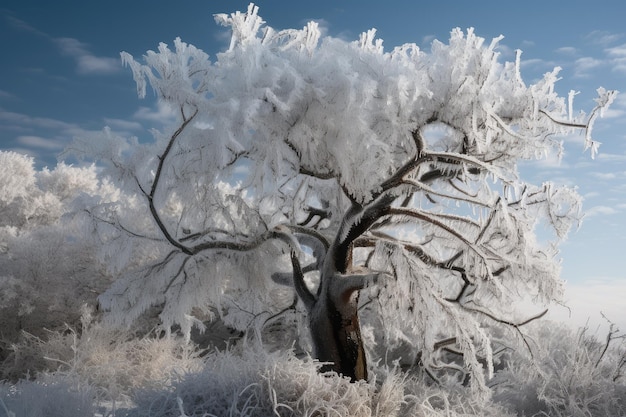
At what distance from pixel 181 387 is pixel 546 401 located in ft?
18.9

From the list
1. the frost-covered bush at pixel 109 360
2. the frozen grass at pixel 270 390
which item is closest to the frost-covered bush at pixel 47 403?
the frozen grass at pixel 270 390

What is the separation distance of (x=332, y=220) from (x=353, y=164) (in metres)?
3.40

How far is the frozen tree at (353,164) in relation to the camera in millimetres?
6566

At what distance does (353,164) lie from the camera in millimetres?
6809

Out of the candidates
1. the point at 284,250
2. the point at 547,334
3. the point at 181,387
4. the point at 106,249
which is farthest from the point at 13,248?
the point at 547,334

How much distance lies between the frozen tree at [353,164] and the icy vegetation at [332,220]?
0.03 m

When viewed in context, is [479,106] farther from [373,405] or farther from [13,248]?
[13,248]

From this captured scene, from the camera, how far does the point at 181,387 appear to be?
522cm

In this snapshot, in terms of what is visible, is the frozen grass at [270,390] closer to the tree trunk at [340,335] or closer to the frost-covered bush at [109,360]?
the frost-covered bush at [109,360]

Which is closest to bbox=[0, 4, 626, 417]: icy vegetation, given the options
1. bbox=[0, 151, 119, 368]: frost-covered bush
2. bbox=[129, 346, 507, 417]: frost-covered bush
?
bbox=[129, 346, 507, 417]: frost-covered bush

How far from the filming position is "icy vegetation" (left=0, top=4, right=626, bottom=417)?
5.93 meters

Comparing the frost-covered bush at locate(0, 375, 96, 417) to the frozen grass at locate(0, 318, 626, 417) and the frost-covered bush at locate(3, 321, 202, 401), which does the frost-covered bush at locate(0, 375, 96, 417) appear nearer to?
the frozen grass at locate(0, 318, 626, 417)

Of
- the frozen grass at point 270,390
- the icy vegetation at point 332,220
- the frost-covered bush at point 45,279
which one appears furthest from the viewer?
the frost-covered bush at point 45,279

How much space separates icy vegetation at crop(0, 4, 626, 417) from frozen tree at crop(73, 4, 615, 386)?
3 cm
